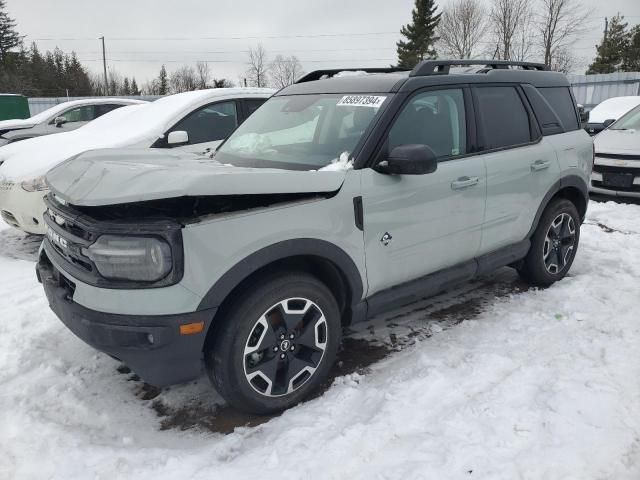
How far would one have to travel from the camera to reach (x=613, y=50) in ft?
154

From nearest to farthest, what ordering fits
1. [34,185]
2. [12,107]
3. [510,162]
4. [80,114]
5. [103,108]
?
[510,162] < [34,185] < [80,114] < [103,108] < [12,107]

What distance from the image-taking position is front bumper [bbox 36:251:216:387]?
2.35 m

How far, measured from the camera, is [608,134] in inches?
330

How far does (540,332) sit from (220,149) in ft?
8.81

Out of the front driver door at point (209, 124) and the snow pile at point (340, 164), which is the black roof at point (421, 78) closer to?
the snow pile at point (340, 164)

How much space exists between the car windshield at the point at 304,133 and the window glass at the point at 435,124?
0.65 ft

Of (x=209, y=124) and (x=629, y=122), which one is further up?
(x=209, y=124)

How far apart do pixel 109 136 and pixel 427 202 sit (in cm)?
453

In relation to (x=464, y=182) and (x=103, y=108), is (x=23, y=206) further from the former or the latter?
(x=103, y=108)

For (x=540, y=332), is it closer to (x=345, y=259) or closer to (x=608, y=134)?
(x=345, y=259)

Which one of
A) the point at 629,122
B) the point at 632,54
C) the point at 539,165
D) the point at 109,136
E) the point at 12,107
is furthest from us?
the point at 632,54

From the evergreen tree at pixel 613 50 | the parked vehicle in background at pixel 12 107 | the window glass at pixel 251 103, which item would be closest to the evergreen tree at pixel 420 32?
the evergreen tree at pixel 613 50

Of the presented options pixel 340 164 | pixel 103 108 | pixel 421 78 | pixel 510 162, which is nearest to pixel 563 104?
pixel 510 162

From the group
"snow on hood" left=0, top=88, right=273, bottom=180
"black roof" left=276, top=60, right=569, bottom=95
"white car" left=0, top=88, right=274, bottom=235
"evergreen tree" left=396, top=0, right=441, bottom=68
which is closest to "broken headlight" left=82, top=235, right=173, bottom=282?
"black roof" left=276, top=60, right=569, bottom=95
